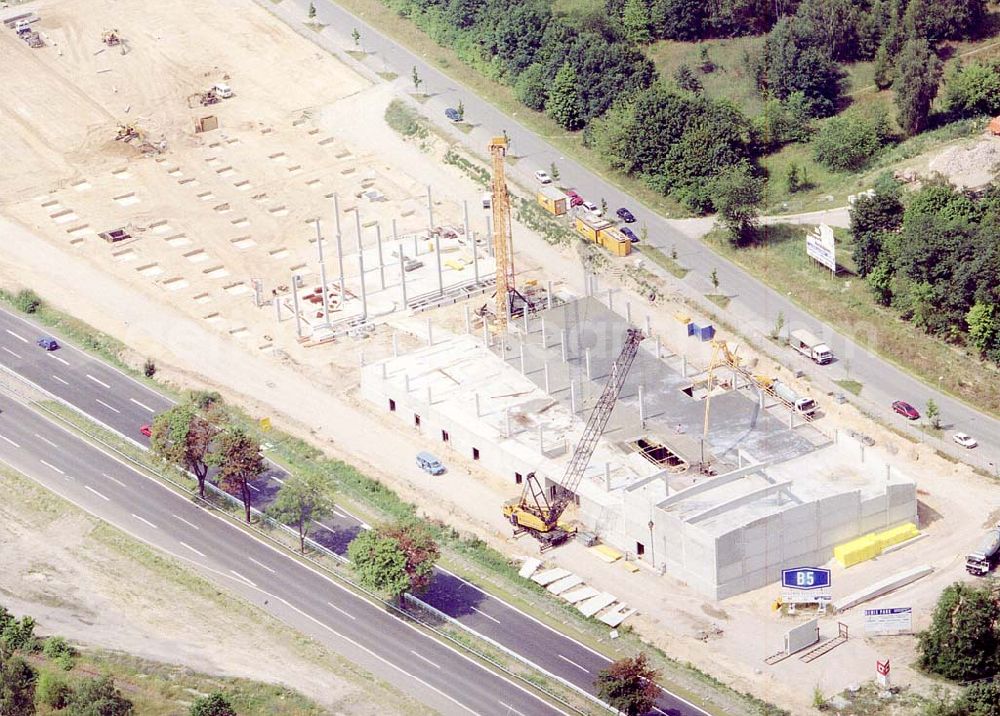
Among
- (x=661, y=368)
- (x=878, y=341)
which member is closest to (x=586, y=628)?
(x=661, y=368)

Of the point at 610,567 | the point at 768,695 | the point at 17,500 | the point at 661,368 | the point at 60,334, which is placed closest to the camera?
the point at 768,695

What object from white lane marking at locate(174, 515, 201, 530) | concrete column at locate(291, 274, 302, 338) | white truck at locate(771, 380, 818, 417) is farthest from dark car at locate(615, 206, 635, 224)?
white lane marking at locate(174, 515, 201, 530)

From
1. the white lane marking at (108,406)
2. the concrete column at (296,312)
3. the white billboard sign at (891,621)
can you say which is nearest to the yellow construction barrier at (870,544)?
the white billboard sign at (891,621)

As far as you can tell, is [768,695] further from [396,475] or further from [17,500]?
[17,500]

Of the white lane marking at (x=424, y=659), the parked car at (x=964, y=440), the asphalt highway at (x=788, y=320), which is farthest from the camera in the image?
the asphalt highway at (x=788, y=320)

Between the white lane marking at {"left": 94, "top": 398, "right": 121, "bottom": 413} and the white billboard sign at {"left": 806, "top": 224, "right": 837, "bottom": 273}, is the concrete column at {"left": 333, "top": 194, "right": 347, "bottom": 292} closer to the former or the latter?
the white lane marking at {"left": 94, "top": 398, "right": 121, "bottom": 413}

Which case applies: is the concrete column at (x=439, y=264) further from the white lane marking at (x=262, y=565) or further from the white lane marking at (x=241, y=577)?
the white lane marking at (x=241, y=577)

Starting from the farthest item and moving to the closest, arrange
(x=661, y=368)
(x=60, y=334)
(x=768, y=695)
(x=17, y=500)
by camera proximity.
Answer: (x=60, y=334)
(x=661, y=368)
(x=17, y=500)
(x=768, y=695)
